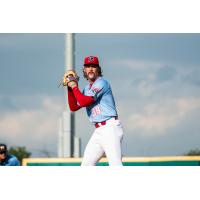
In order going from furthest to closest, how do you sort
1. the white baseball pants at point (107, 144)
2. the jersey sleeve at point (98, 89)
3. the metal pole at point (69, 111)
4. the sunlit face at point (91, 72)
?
the metal pole at point (69, 111) → the sunlit face at point (91, 72) → the jersey sleeve at point (98, 89) → the white baseball pants at point (107, 144)

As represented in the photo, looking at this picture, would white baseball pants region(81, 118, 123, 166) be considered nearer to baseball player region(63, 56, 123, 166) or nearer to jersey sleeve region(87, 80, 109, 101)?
baseball player region(63, 56, 123, 166)

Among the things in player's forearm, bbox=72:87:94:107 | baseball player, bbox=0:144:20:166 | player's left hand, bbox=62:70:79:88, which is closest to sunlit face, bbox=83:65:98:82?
player's left hand, bbox=62:70:79:88

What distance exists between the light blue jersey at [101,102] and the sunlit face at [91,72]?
0.25 feet

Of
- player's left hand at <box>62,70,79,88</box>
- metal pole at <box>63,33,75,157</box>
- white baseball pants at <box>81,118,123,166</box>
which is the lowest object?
white baseball pants at <box>81,118,123,166</box>

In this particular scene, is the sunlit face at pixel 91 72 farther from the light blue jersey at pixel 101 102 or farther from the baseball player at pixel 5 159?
the baseball player at pixel 5 159

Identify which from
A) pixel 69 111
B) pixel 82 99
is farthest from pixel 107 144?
pixel 69 111

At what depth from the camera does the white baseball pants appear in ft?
25.3

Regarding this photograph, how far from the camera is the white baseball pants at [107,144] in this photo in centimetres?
772

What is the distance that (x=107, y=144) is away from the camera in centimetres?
780

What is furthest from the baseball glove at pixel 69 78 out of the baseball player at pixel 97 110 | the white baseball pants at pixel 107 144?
the white baseball pants at pixel 107 144
